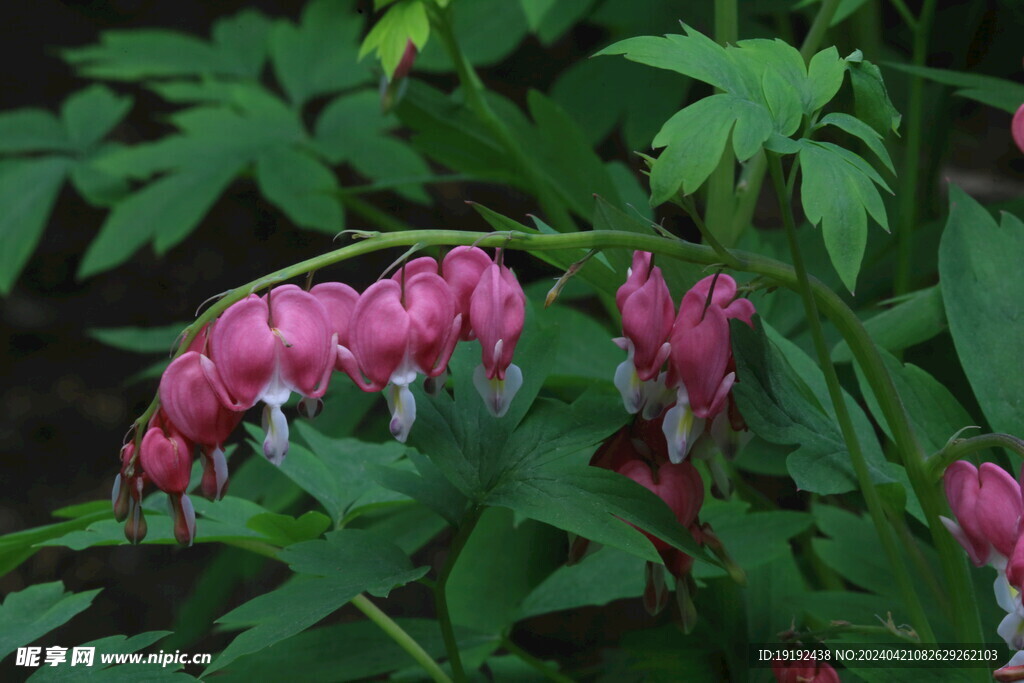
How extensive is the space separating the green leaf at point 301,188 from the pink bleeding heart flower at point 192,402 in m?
1.25

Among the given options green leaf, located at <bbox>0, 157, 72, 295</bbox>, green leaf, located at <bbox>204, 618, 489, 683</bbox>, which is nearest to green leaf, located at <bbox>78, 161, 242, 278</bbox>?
green leaf, located at <bbox>0, 157, 72, 295</bbox>

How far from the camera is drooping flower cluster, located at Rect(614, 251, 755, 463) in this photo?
828 mm

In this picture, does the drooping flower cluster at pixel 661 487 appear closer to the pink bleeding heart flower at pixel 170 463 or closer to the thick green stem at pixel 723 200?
the pink bleeding heart flower at pixel 170 463

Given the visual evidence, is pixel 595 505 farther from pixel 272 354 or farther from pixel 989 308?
pixel 989 308

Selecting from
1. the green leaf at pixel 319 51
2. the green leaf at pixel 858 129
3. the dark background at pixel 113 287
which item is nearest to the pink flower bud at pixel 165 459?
the green leaf at pixel 858 129

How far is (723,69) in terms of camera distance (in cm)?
79

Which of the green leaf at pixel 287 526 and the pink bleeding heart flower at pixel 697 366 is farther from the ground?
the pink bleeding heart flower at pixel 697 366

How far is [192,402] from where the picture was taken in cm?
77

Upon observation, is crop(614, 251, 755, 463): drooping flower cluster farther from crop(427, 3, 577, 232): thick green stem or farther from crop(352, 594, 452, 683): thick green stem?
crop(427, 3, 577, 232): thick green stem

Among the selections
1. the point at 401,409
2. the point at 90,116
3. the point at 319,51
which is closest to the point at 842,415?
the point at 401,409

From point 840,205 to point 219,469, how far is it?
52 cm

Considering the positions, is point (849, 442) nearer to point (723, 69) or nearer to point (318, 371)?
point (723, 69)

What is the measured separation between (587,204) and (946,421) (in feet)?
2.15

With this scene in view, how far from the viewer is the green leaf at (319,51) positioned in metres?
2.34
